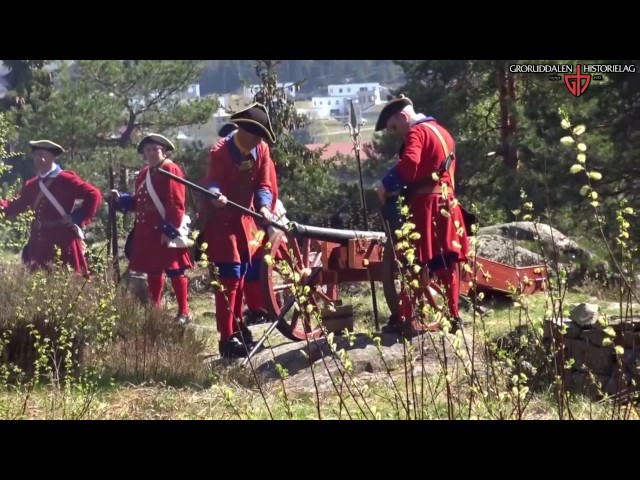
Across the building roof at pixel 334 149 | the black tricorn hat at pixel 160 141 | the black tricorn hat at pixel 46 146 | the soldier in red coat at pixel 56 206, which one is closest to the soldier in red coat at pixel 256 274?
the building roof at pixel 334 149

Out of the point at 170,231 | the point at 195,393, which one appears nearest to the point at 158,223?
the point at 170,231

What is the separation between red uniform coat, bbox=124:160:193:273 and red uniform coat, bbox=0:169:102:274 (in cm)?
44

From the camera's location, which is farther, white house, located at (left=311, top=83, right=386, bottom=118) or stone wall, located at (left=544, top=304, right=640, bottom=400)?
white house, located at (left=311, top=83, right=386, bottom=118)

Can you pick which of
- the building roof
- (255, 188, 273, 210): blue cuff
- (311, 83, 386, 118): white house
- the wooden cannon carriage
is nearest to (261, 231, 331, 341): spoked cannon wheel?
the wooden cannon carriage

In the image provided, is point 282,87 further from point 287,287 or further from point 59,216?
point 59,216

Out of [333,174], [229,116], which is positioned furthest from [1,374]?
[333,174]

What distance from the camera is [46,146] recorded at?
7.60m

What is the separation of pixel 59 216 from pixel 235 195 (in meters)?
1.95

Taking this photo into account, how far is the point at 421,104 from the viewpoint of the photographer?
7.54 metres

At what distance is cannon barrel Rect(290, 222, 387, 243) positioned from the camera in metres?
6.57

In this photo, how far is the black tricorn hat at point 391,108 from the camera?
241 inches

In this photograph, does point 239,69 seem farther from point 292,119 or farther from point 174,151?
point 174,151

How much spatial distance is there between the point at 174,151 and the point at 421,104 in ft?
6.29

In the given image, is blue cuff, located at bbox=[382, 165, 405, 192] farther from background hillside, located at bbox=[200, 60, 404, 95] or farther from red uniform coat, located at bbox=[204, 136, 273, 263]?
red uniform coat, located at bbox=[204, 136, 273, 263]
